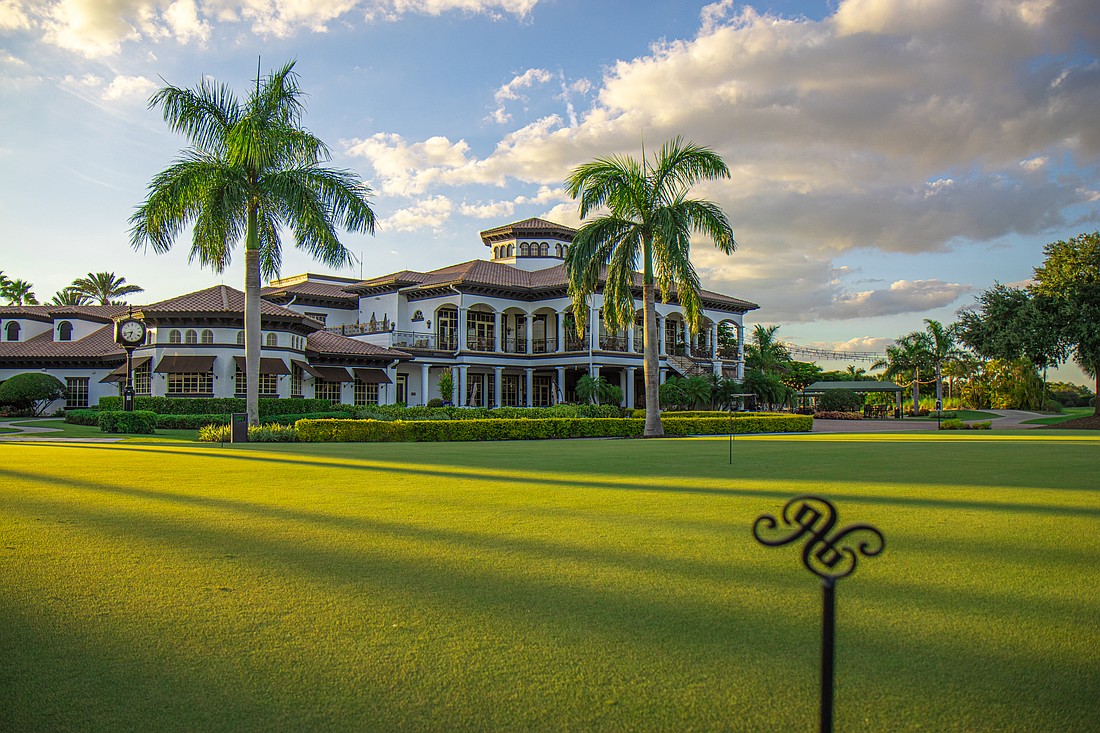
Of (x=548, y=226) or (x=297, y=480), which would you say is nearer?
(x=297, y=480)

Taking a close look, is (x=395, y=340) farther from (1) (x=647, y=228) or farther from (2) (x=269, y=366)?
(1) (x=647, y=228)

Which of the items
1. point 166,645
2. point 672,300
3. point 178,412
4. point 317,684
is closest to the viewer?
point 317,684

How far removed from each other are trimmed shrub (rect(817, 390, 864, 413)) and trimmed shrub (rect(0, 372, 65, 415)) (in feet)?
162

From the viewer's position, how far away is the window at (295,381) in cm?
3763

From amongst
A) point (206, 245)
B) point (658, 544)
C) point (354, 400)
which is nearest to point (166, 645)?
point (658, 544)

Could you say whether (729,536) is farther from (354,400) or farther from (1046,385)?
(1046,385)

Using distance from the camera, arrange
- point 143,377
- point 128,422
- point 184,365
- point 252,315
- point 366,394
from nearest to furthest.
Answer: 1. point 252,315
2. point 128,422
3. point 184,365
4. point 143,377
5. point 366,394

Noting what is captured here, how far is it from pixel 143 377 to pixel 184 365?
2.98 metres

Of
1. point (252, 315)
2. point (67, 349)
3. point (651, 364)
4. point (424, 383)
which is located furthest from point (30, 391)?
point (651, 364)

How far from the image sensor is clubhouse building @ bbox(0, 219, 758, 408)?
1407 inches

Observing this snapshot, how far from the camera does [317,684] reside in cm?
366

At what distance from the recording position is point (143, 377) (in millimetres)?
36062

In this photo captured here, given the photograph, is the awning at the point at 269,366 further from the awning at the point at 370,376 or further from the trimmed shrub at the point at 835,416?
the trimmed shrub at the point at 835,416

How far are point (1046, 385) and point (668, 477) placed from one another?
7100cm
